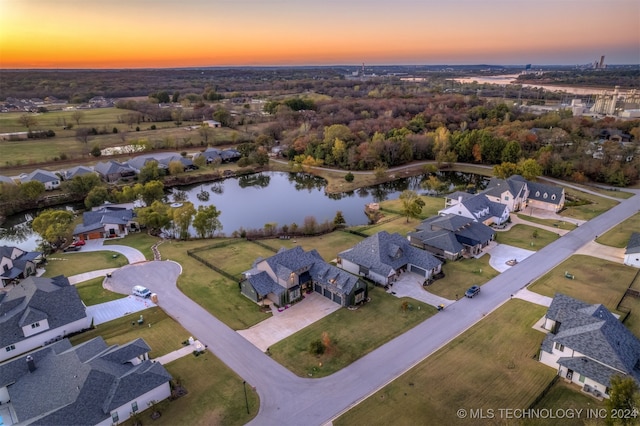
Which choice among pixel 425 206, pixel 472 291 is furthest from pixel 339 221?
pixel 472 291

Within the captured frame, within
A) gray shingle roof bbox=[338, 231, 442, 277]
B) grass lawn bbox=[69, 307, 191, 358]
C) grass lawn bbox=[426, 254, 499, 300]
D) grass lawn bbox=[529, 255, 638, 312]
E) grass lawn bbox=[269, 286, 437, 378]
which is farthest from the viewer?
gray shingle roof bbox=[338, 231, 442, 277]

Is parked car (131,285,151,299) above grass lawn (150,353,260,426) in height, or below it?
above

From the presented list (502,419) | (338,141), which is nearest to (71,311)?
(502,419)

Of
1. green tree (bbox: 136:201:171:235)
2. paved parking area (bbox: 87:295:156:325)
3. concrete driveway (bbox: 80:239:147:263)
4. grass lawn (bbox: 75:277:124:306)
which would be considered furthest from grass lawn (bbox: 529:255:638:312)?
green tree (bbox: 136:201:171:235)

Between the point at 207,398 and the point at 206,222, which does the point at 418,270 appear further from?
the point at 206,222

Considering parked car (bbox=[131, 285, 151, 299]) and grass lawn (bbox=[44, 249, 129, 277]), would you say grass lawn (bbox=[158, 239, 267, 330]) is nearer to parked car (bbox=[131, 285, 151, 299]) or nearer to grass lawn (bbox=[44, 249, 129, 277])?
parked car (bbox=[131, 285, 151, 299])

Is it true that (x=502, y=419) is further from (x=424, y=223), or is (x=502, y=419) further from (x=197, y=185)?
(x=197, y=185)
